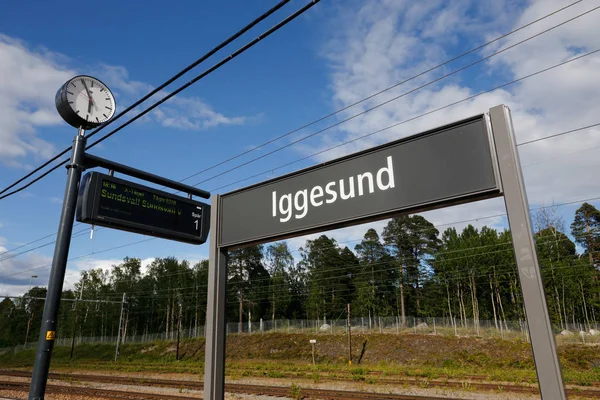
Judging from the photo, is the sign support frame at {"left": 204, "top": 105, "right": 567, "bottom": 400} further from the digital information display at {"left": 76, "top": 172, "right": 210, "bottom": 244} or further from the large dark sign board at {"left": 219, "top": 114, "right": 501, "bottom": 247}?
the digital information display at {"left": 76, "top": 172, "right": 210, "bottom": 244}

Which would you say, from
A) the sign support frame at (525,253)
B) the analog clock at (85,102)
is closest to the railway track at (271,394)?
the analog clock at (85,102)

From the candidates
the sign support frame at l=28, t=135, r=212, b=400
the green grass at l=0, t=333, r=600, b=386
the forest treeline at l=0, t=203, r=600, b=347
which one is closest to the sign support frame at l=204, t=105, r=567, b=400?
the sign support frame at l=28, t=135, r=212, b=400

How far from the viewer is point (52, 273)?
14.8 feet

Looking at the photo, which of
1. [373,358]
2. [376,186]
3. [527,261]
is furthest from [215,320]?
[373,358]

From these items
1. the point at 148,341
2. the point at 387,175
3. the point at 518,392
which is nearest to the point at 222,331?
the point at 387,175

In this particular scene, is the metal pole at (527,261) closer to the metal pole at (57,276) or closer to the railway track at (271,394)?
the metal pole at (57,276)

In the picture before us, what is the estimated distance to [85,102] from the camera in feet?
18.1

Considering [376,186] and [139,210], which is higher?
[139,210]

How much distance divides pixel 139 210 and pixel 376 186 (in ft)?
10.0

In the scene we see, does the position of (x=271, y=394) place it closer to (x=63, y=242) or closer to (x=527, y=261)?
(x=63, y=242)

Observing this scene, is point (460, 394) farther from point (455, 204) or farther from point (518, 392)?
point (455, 204)

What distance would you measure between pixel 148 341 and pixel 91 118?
49.1 meters

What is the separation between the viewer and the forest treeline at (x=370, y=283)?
4947 centimetres

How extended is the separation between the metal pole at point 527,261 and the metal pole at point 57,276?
4405 millimetres
